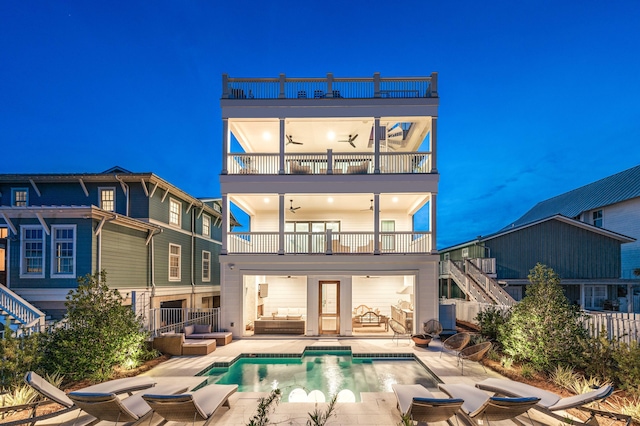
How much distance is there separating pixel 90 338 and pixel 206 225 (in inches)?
556

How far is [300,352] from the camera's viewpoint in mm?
11078

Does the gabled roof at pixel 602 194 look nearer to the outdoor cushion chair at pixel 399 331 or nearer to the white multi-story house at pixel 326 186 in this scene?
the white multi-story house at pixel 326 186

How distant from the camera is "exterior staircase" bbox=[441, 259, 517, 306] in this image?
15245 millimetres

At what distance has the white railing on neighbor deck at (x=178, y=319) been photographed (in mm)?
11938

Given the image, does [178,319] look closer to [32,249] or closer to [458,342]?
[32,249]

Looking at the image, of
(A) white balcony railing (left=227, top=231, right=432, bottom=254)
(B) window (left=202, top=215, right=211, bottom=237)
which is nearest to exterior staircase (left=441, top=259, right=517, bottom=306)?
(A) white balcony railing (left=227, top=231, right=432, bottom=254)

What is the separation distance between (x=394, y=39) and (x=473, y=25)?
27788 millimetres

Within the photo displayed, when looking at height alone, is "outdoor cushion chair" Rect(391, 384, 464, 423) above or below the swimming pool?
above

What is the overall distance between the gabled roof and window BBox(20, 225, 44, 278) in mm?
25117

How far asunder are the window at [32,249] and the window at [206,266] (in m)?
9.31

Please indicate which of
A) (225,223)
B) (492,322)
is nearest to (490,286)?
(492,322)

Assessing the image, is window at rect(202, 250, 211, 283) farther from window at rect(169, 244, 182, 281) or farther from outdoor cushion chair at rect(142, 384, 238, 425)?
outdoor cushion chair at rect(142, 384, 238, 425)

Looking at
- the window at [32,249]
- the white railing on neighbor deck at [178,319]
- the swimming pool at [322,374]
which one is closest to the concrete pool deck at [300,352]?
the swimming pool at [322,374]

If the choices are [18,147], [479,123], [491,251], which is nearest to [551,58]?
[479,123]
